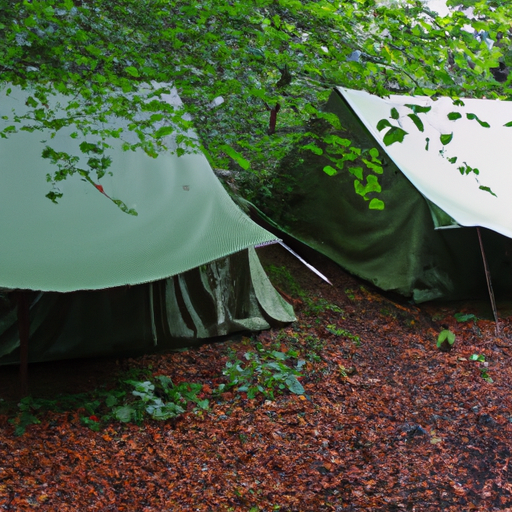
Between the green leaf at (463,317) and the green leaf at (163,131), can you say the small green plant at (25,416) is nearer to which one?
the green leaf at (163,131)

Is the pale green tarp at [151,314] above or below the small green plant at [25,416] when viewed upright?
above

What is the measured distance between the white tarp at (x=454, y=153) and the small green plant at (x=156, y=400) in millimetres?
2603

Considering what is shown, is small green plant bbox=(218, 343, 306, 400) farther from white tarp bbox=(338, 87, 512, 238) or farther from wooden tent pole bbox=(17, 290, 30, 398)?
white tarp bbox=(338, 87, 512, 238)

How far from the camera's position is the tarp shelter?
3008 millimetres

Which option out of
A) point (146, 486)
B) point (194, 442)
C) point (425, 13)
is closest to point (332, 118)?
point (425, 13)

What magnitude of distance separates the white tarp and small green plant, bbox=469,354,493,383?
1.11 m

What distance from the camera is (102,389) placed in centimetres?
369

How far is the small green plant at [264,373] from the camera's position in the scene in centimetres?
380

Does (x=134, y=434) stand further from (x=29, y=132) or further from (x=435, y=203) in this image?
(x=435, y=203)

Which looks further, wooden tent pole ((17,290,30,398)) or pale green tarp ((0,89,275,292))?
wooden tent pole ((17,290,30,398))

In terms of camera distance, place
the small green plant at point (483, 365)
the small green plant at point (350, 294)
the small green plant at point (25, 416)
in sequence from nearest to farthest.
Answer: the small green plant at point (25, 416) → the small green plant at point (483, 365) → the small green plant at point (350, 294)

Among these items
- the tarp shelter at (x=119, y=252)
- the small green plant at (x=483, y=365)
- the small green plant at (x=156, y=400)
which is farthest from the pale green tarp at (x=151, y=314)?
the small green plant at (x=483, y=365)

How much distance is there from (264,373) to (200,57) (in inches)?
101

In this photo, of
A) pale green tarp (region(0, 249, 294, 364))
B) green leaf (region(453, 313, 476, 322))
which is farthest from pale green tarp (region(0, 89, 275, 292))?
green leaf (region(453, 313, 476, 322))
